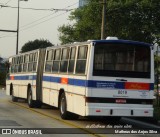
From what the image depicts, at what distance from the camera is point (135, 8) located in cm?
4297

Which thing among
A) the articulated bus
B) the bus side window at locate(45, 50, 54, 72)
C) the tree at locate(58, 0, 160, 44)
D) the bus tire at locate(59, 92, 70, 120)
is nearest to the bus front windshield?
the articulated bus

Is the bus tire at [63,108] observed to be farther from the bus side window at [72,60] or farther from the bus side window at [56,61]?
the bus side window at [56,61]

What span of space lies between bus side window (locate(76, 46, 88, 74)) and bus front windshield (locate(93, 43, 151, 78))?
1.80ft

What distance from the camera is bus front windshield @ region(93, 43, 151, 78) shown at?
16781 millimetres

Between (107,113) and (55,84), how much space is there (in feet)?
15.0

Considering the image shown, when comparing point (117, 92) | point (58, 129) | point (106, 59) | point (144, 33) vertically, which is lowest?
point (58, 129)

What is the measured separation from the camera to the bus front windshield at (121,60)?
55.1ft

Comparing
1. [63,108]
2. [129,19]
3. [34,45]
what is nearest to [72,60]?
[63,108]

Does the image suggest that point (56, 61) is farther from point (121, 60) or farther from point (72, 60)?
point (121, 60)

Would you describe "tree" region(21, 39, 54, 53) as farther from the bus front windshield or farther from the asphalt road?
the bus front windshield

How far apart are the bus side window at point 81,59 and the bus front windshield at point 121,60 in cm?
55

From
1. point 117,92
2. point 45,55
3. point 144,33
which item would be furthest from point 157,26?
point 117,92

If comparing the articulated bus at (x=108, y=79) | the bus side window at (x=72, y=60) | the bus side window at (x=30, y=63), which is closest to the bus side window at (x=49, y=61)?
the articulated bus at (x=108, y=79)

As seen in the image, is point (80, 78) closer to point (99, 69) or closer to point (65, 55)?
point (99, 69)
